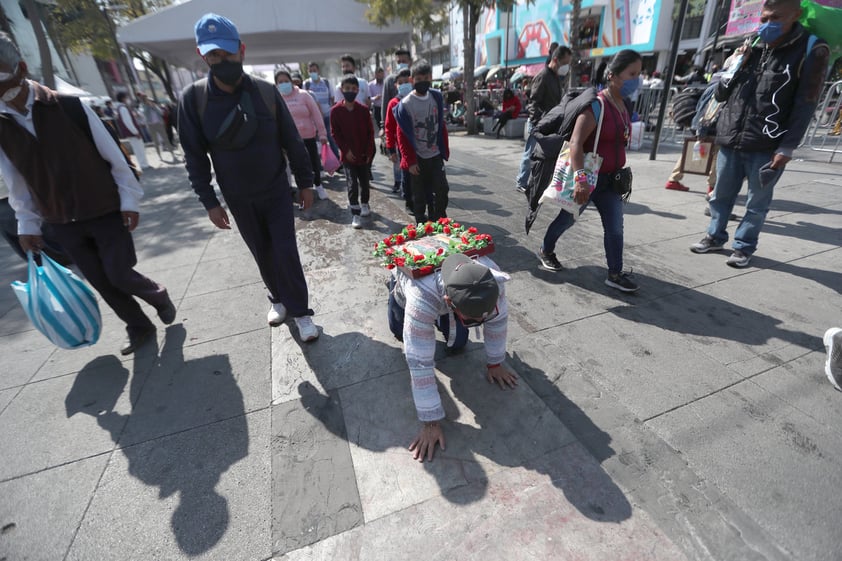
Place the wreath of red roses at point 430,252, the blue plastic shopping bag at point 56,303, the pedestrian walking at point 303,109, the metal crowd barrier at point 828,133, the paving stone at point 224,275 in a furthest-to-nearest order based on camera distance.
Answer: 1. the metal crowd barrier at point 828,133
2. the pedestrian walking at point 303,109
3. the paving stone at point 224,275
4. the blue plastic shopping bag at point 56,303
5. the wreath of red roses at point 430,252

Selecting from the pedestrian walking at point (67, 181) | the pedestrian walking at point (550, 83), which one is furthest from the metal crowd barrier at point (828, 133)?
the pedestrian walking at point (67, 181)

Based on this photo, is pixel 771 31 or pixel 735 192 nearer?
pixel 771 31

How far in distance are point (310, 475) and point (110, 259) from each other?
2154 mm

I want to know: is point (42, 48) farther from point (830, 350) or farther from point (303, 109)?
point (830, 350)

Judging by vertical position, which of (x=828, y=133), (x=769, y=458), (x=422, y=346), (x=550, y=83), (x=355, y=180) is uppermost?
(x=550, y=83)

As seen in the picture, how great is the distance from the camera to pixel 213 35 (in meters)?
2.20

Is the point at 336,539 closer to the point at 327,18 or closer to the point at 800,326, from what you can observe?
the point at 800,326

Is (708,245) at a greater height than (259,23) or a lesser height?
lesser

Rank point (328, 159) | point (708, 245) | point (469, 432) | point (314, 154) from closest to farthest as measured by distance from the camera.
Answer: point (469, 432) < point (708, 245) < point (328, 159) < point (314, 154)

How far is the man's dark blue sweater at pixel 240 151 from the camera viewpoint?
7.66 ft

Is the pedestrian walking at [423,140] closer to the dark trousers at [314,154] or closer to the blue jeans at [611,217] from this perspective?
the blue jeans at [611,217]

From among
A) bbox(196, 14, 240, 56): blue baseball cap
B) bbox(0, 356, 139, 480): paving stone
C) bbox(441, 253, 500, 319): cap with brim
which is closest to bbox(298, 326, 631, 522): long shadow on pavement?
bbox(441, 253, 500, 319): cap with brim

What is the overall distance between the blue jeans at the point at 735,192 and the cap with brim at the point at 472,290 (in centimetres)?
327

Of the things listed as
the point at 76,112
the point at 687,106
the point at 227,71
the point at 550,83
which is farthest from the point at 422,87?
the point at 687,106
